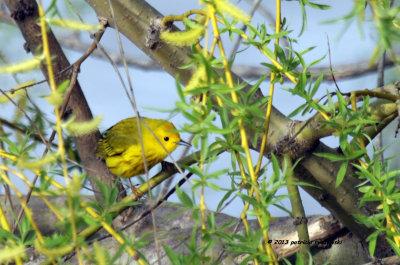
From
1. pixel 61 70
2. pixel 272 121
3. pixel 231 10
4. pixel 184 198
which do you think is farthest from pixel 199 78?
pixel 61 70

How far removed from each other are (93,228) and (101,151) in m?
0.81

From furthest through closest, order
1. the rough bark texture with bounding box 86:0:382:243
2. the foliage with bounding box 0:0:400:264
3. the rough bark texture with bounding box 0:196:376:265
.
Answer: the rough bark texture with bounding box 0:196:376:265 < the rough bark texture with bounding box 86:0:382:243 < the foliage with bounding box 0:0:400:264

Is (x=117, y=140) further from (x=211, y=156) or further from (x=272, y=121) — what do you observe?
(x=211, y=156)

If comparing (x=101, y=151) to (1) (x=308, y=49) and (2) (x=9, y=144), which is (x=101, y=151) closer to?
(2) (x=9, y=144)

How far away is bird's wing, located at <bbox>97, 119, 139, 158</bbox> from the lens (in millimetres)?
2100

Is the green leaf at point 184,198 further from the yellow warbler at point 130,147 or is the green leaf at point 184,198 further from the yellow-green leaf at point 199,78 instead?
the yellow warbler at point 130,147

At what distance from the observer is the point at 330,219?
1.93 metres

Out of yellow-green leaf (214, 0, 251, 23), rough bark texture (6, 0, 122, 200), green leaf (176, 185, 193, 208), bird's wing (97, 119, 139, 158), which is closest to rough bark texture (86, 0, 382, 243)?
rough bark texture (6, 0, 122, 200)

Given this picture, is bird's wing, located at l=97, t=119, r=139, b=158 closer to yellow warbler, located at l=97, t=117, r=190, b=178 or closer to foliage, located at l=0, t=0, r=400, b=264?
yellow warbler, located at l=97, t=117, r=190, b=178

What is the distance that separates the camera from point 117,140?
2.21 meters

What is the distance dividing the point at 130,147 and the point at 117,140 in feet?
0.35

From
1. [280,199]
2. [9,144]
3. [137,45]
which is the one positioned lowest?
[280,199]

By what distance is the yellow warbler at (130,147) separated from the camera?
215cm

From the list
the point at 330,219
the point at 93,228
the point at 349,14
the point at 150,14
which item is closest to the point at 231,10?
the point at 349,14
